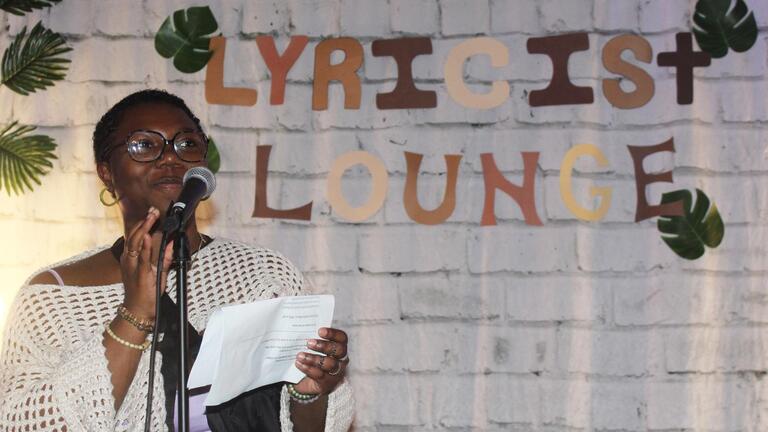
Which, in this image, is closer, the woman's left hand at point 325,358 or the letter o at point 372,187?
the woman's left hand at point 325,358

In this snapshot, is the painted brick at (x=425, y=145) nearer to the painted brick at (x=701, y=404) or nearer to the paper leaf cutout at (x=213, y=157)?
the paper leaf cutout at (x=213, y=157)

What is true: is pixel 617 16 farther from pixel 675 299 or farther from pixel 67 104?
pixel 67 104

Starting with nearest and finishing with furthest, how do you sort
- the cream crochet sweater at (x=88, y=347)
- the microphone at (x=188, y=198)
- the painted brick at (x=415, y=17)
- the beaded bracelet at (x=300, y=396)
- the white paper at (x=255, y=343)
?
the microphone at (x=188, y=198) < the white paper at (x=255, y=343) < the cream crochet sweater at (x=88, y=347) < the beaded bracelet at (x=300, y=396) < the painted brick at (x=415, y=17)

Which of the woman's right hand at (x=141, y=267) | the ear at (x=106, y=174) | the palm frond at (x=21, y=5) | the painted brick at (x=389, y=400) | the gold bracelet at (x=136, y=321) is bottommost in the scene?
the painted brick at (x=389, y=400)

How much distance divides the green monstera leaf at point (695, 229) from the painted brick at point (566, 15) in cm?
51

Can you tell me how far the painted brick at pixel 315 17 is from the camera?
91.3 inches

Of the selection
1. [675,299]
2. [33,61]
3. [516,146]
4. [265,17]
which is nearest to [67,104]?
[33,61]

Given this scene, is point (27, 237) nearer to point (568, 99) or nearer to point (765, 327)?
point (568, 99)

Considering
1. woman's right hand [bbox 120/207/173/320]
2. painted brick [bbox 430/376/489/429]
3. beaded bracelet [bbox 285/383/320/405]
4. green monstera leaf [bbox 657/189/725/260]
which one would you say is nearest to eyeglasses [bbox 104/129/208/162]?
woman's right hand [bbox 120/207/173/320]

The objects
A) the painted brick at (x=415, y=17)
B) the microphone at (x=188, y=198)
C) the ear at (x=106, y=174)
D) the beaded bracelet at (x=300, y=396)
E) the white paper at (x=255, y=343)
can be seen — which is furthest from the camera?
the painted brick at (x=415, y=17)

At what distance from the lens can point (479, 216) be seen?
2258 mm

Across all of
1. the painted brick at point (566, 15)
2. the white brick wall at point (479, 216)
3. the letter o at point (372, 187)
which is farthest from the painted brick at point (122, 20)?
the painted brick at point (566, 15)

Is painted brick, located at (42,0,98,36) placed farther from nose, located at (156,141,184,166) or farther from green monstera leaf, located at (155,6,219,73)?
nose, located at (156,141,184,166)

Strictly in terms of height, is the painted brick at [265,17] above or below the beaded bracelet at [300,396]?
above
